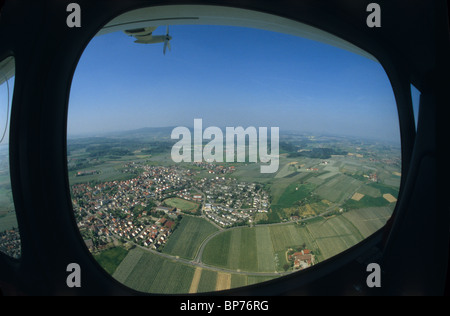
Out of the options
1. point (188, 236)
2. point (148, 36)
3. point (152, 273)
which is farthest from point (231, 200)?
point (148, 36)

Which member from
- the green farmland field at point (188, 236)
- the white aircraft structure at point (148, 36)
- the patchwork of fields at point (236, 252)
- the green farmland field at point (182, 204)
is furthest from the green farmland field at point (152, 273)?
the white aircraft structure at point (148, 36)

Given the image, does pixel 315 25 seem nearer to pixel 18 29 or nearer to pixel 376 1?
pixel 376 1

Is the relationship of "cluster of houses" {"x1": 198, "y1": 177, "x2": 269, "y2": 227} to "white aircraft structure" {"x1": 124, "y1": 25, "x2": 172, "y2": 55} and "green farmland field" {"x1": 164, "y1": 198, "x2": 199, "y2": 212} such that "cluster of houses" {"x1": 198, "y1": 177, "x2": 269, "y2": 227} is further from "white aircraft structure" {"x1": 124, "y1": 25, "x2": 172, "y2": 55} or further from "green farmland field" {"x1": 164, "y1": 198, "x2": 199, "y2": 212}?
"white aircraft structure" {"x1": 124, "y1": 25, "x2": 172, "y2": 55}

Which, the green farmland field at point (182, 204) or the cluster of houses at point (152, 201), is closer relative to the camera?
the cluster of houses at point (152, 201)

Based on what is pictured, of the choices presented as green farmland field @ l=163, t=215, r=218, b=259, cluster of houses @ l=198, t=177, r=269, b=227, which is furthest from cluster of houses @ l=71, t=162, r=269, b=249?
green farmland field @ l=163, t=215, r=218, b=259

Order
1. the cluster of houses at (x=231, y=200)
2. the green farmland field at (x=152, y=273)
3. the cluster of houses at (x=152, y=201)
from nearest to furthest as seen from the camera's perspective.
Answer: the green farmland field at (x=152, y=273) < the cluster of houses at (x=152, y=201) < the cluster of houses at (x=231, y=200)

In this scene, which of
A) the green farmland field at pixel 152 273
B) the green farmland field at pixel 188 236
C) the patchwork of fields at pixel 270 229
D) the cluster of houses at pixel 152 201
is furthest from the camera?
the green farmland field at pixel 188 236

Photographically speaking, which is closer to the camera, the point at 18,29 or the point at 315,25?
the point at 18,29

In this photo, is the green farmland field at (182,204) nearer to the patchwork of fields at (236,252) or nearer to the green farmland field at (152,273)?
the patchwork of fields at (236,252)
